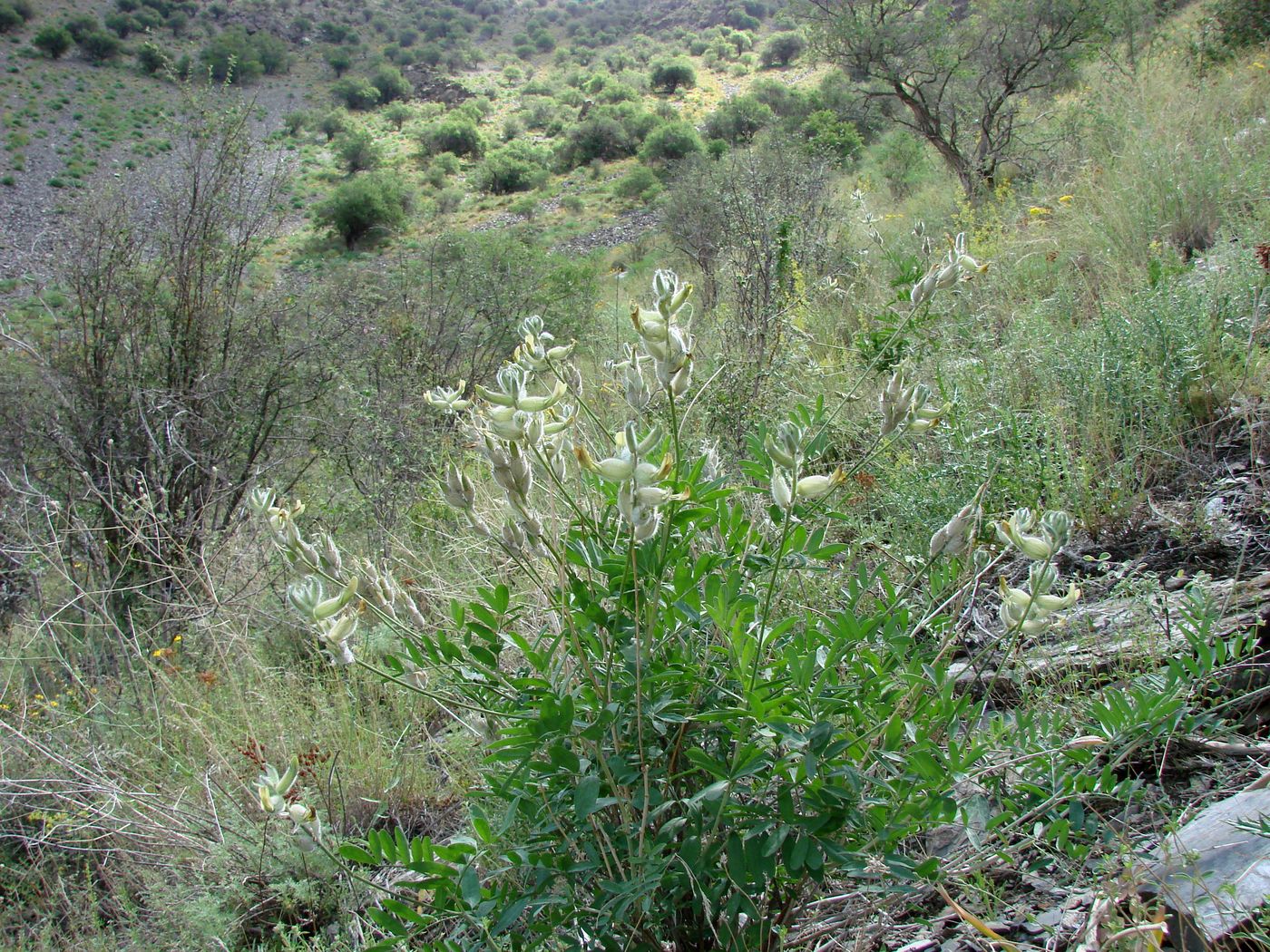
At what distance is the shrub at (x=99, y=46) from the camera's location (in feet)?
125

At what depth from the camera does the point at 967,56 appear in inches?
333

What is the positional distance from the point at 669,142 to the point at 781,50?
20.0 metres

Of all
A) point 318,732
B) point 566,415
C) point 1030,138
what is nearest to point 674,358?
point 566,415

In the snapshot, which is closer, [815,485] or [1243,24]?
[815,485]

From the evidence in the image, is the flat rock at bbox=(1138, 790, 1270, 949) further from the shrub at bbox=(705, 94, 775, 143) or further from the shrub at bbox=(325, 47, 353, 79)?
the shrub at bbox=(325, 47, 353, 79)

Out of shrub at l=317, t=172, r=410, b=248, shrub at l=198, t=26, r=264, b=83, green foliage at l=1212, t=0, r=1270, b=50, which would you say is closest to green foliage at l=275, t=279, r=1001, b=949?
green foliage at l=1212, t=0, r=1270, b=50

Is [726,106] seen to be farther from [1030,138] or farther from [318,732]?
[318,732]

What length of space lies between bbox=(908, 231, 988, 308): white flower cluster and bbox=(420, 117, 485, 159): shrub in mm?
47998

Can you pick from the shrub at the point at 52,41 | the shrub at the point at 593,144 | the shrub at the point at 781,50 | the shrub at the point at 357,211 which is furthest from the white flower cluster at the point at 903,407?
the shrub at the point at 781,50

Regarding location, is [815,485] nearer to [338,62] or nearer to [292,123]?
[292,123]

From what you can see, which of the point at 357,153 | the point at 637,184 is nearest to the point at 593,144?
the point at 637,184

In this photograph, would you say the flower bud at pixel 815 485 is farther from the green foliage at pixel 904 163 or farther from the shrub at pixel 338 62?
the shrub at pixel 338 62

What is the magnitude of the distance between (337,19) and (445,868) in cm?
7299

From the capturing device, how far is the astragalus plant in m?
0.95
